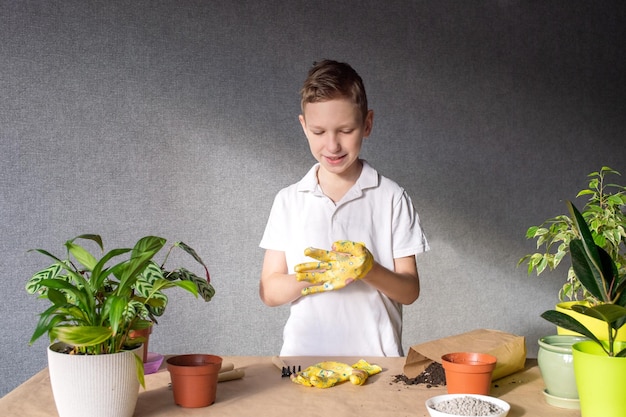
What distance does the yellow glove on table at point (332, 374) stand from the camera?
124cm

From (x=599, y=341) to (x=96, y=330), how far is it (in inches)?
32.9

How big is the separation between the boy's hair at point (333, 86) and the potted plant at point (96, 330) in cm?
67

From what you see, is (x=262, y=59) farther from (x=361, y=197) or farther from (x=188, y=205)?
(x=361, y=197)

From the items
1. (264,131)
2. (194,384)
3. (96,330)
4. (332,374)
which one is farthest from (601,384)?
(264,131)

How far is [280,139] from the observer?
310 centimetres

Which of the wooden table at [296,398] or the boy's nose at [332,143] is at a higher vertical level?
the boy's nose at [332,143]

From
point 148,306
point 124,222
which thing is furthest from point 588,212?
point 124,222

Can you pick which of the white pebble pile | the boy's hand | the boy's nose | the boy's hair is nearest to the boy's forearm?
the boy's hand

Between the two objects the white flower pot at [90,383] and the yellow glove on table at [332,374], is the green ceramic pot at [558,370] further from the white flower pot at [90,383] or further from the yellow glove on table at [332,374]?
the white flower pot at [90,383]

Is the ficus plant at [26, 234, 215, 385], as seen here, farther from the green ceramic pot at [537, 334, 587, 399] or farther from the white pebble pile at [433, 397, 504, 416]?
the green ceramic pot at [537, 334, 587, 399]

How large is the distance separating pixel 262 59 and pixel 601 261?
2.27 m

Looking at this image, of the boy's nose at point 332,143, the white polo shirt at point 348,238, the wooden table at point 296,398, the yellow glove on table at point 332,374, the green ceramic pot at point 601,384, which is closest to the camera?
the green ceramic pot at point 601,384

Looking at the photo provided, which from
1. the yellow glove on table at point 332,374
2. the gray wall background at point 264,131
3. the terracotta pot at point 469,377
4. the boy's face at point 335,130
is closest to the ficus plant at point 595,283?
the terracotta pot at point 469,377

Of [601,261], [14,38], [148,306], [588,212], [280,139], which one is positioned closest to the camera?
[601,261]
